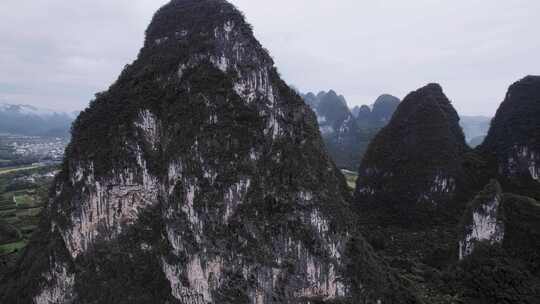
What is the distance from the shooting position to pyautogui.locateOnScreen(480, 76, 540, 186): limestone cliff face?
1104 inches

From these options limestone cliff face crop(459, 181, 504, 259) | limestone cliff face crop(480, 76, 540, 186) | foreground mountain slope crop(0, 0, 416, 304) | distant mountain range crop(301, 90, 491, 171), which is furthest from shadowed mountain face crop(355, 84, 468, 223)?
distant mountain range crop(301, 90, 491, 171)

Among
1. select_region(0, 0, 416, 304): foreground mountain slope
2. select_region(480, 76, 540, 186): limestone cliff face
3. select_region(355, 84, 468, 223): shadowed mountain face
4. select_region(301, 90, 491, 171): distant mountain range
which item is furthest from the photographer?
select_region(301, 90, 491, 171): distant mountain range

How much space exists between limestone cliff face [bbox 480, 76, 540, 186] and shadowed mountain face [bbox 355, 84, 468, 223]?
2.93 m

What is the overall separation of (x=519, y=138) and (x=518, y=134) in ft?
1.66

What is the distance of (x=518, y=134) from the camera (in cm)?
2938

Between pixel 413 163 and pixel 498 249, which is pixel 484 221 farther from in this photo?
pixel 413 163

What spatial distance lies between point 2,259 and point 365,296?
24217 mm

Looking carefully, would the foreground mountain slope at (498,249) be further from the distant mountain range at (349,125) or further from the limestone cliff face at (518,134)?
the distant mountain range at (349,125)

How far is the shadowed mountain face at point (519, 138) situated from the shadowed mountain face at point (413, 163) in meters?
3.01

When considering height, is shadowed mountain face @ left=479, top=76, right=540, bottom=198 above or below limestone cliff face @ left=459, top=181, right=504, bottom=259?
above

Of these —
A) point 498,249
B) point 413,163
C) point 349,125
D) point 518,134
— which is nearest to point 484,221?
point 498,249

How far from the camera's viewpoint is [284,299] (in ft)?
50.2

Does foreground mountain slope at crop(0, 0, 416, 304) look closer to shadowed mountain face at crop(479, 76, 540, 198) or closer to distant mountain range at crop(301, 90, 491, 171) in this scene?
shadowed mountain face at crop(479, 76, 540, 198)

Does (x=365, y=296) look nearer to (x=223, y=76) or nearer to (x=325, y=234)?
(x=325, y=234)
